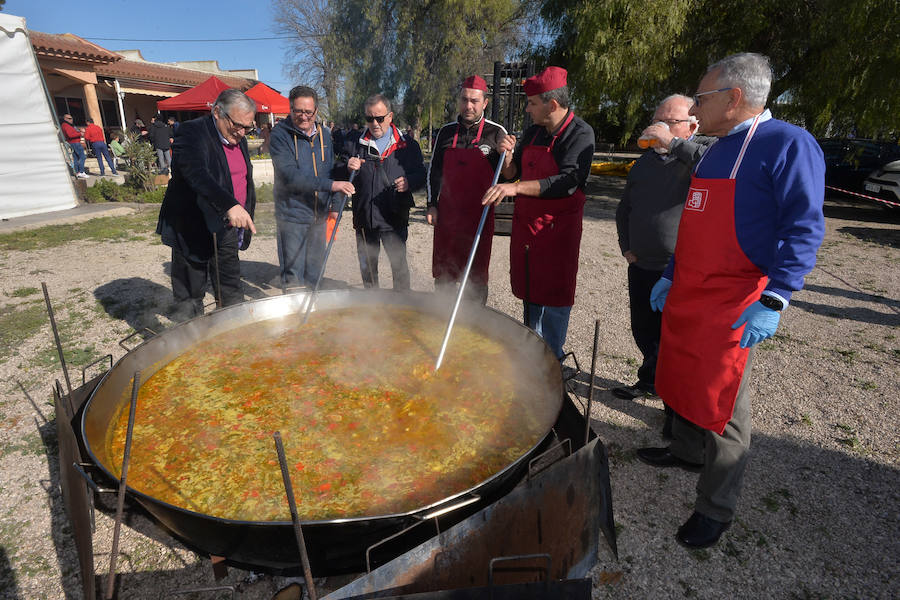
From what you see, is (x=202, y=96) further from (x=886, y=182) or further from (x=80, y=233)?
(x=886, y=182)

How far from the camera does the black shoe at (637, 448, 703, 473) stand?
3.13 metres

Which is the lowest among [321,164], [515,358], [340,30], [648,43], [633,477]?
[633,477]

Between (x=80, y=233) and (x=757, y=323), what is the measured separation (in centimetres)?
1091

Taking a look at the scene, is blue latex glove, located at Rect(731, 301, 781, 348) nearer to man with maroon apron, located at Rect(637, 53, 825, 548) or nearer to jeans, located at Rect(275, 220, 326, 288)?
man with maroon apron, located at Rect(637, 53, 825, 548)

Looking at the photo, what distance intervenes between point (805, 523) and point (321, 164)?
4967 mm

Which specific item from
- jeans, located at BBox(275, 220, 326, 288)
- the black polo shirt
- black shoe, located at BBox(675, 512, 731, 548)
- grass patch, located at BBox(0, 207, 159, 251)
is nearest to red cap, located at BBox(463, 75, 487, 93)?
the black polo shirt

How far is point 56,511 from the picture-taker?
2750 mm

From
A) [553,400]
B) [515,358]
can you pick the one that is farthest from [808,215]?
[515,358]

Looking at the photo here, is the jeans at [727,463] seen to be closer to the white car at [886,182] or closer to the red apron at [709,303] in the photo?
the red apron at [709,303]

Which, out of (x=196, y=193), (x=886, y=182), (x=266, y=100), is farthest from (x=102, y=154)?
(x=886, y=182)

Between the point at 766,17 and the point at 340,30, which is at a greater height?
the point at 340,30

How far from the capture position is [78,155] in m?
14.6

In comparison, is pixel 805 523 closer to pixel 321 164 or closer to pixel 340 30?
pixel 321 164

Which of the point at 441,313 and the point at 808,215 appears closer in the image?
the point at 808,215
